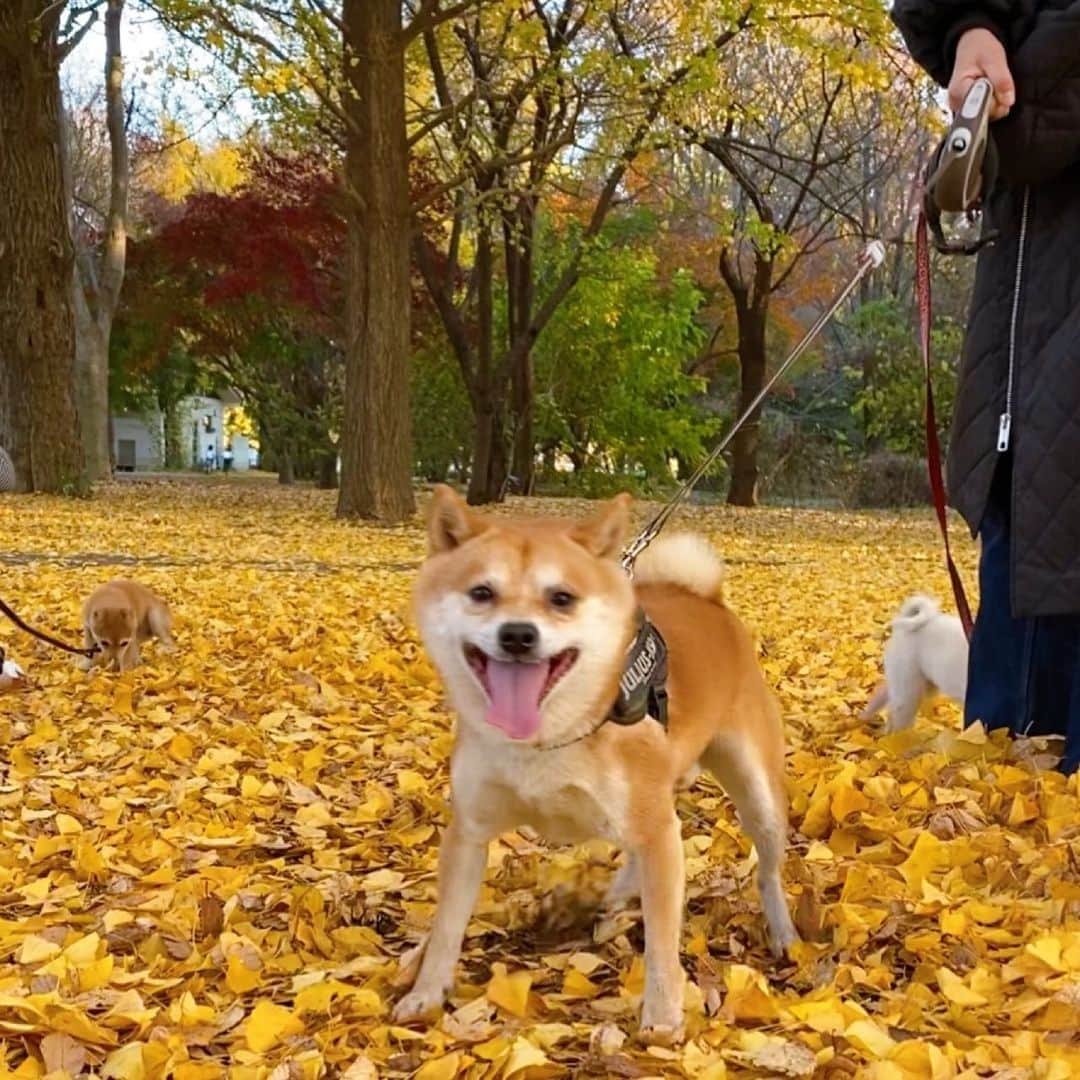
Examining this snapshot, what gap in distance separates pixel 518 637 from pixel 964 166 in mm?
1869

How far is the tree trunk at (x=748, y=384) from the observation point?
814 inches

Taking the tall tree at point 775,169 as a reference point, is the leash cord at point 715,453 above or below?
below

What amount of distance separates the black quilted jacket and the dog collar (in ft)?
5.09

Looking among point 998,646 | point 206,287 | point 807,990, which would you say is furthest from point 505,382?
point 807,990

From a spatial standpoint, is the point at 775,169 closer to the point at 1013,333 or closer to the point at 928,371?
the point at 928,371

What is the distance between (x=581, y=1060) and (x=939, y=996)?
707mm

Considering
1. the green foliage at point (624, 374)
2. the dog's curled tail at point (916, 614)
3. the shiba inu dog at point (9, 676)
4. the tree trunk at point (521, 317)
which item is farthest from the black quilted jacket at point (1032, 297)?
the green foliage at point (624, 374)

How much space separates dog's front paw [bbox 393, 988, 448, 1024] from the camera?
8.03 ft

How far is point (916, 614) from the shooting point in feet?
16.0

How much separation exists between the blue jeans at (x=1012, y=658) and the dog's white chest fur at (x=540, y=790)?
2.00 meters

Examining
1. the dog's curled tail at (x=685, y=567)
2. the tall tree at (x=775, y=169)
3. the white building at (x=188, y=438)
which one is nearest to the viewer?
the dog's curled tail at (x=685, y=567)

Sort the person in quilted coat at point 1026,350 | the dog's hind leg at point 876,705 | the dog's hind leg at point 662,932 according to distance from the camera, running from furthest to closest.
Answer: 1. the dog's hind leg at point 876,705
2. the person in quilted coat at point 1026,350
3. the dog's hind leg at point 662,932

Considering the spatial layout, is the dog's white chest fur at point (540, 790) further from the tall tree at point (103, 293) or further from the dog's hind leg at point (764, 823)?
the tall tree at point (103, 293)

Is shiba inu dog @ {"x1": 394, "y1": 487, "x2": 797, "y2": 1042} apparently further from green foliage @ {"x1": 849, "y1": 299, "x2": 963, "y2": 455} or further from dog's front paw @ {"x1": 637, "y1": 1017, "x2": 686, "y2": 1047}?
green foliage @ {"x1": 849, "y1": 299, "x2": 963, "y2": 455}
